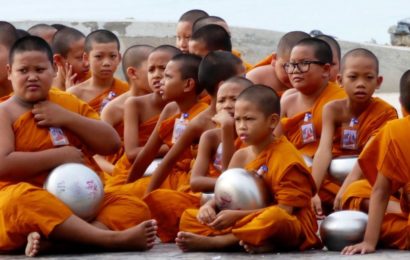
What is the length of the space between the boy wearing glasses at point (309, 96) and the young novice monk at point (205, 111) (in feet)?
1.75

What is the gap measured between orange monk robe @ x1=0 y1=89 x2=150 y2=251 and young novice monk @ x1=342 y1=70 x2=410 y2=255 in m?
1.31

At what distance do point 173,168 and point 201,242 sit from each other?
5.16 feet

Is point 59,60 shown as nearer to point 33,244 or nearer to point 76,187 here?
point 76,187

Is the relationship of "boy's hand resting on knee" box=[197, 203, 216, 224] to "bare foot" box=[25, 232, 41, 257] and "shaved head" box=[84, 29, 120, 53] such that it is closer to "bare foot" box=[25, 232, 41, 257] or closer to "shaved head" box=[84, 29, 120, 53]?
"bare foot" box=[25, 232, 41, 257]

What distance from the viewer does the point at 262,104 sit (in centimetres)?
744

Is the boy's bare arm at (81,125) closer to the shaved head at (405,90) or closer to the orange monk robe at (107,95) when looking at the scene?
the shaved head at (405,90)

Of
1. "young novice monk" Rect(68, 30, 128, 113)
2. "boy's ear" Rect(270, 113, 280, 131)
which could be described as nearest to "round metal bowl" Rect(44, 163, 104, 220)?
"boy's ear" Rect(270, 113, 280, 131)

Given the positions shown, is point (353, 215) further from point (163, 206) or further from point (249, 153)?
point (163, 206)

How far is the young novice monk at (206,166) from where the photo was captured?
7.83 metres

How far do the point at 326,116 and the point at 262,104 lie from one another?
154 cm

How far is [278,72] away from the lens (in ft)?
32.3

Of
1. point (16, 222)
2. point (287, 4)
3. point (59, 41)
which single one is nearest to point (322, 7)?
point (287, 4)

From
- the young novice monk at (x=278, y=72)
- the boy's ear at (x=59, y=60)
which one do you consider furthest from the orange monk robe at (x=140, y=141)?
the boy's ear at (x=59, y=60)

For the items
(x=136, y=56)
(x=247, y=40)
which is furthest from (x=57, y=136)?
(x=247, y=40)
